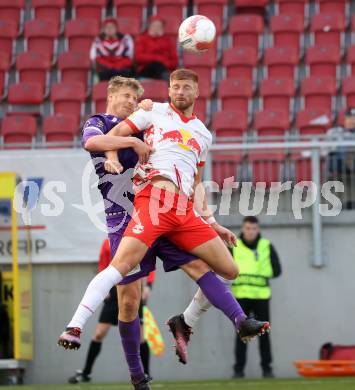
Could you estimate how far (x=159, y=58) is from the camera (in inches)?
601

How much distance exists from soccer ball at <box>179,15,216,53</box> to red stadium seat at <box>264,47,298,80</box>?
779cm

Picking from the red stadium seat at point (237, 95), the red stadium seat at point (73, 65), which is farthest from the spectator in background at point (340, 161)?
the red stadium seat at point (73, 65)

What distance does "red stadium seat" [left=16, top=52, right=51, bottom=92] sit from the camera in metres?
16.4

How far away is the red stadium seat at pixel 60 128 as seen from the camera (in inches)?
598

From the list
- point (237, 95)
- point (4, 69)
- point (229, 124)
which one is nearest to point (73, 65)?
point (4, 69)

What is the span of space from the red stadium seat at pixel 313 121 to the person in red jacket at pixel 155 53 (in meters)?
1.97

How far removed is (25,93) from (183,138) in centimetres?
872

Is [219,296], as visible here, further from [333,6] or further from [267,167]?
[333,6]

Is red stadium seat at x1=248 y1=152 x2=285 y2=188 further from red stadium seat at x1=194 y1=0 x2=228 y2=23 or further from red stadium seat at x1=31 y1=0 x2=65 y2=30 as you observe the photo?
red stadium seat at x1=31 y1=0 x2=65 y2=30

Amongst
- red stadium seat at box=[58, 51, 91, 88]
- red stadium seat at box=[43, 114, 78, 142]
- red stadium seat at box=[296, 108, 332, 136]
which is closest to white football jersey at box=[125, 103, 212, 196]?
red stadium seat at box=[296, 108, 332, 136]

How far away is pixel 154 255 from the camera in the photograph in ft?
25.8

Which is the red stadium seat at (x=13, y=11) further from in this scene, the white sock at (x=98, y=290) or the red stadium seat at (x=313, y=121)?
the white sock at (x=98, y=290)

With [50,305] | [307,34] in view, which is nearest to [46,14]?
[307,34]

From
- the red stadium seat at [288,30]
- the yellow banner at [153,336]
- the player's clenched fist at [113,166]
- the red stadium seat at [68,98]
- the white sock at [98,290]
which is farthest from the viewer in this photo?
the red stadium seat at [288,30]
